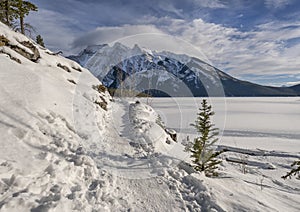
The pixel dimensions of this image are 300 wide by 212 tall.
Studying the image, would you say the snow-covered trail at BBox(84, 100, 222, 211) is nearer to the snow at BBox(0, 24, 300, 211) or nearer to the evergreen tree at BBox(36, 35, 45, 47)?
the snow at BBox(0, 24, 300, 211)

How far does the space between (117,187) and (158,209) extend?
131 centimetres

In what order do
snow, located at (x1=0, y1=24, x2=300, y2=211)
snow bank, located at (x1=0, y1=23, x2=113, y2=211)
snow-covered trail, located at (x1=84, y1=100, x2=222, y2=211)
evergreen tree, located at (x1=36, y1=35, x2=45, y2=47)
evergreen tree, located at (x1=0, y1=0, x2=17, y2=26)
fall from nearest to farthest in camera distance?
1. snow bank, located at (x1=0, y1=23, x2=113, y2=211)
2. snow, located at (x1=0, y1=24, x2=300, y2=211)
3. snow-covered trail, located at (x1=84, y1=100, x2=222, y2=211)
4. evergreen tree, located at (x1=0, y1=0, x2=17, y2=26)
5. evergreen tree, located at (x1=36, y1=35, x2=45, y2=47)

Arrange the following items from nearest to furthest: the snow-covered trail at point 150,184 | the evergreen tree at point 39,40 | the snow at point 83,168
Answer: the snow at point 83,168, the snow-covered trail at point 150,184, the evergreen tree at point 39,40

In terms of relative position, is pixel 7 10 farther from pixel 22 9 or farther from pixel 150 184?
pixel 150 184

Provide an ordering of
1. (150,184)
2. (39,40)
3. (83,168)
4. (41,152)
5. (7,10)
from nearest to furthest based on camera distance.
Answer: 1. (41,152)
2. (83,168)
3. (150,184)
4. (7,10)
5. (39,40)

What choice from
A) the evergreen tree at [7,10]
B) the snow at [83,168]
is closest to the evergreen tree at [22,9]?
the evergreen tree at [7,10]

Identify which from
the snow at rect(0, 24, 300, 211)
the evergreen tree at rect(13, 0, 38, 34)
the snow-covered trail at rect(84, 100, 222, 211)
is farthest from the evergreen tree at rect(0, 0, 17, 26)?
the snow-covered trail at rect(84, 100, 222, 211)

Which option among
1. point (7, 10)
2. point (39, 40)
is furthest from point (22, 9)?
point (39, 40)

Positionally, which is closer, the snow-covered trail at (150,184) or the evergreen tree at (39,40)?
the snow-covered trail at (150,184)

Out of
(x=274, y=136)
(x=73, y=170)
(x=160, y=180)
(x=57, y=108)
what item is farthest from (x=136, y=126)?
(x=274, y=136)

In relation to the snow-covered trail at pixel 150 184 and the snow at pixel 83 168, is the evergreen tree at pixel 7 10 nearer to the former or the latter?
the snow at pixel 83 168

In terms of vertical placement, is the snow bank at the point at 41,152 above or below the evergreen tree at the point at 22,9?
below

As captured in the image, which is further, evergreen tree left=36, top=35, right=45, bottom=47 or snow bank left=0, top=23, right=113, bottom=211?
evergreen tree left=36, top=35, right=45, bottom=47

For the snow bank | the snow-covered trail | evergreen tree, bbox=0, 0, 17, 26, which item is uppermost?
evergreen tree, bbox=0, 0, 17, 26
